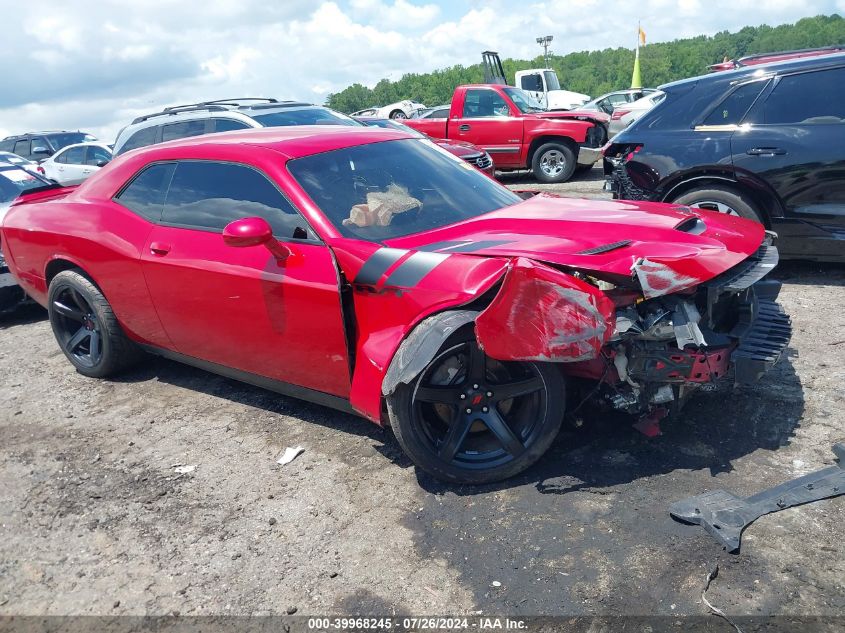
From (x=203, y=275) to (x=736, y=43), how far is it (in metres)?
110

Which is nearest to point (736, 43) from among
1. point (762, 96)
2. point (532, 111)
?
point (532, 111)

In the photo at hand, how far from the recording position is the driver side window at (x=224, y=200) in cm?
361

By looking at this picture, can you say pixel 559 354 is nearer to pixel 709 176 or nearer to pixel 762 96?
pixel 709 176

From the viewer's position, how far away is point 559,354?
9.39ft

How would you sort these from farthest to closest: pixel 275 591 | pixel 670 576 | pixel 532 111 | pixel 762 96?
1. pixel 532 111
2. pixel 762 96
3. pixel 275 591
4. pixel 670 576

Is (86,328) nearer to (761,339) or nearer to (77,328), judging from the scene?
(77,328)

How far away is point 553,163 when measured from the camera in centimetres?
1277

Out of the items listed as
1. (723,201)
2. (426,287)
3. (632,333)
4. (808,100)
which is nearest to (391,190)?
(426,287)

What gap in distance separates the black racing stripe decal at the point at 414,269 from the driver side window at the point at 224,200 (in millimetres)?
554

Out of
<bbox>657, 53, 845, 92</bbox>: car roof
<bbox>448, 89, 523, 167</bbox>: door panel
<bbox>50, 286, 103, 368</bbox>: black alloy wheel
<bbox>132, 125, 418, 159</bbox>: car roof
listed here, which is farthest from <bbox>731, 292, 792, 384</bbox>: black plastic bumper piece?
<bbox>448, 89, 523, 167</bbox>: door panel

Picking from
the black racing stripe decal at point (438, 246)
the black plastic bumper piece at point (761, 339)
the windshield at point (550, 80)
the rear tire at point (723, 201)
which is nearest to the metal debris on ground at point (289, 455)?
the black racing stripe decal at point (438, 246)

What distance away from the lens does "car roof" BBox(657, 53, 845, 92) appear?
210 inches

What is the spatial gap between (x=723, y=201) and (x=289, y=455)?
396 cm

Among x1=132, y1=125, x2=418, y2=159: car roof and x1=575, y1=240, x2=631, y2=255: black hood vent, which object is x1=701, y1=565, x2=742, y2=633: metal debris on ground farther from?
x1=132, y1=125, x2=418, y2=159: car roof
